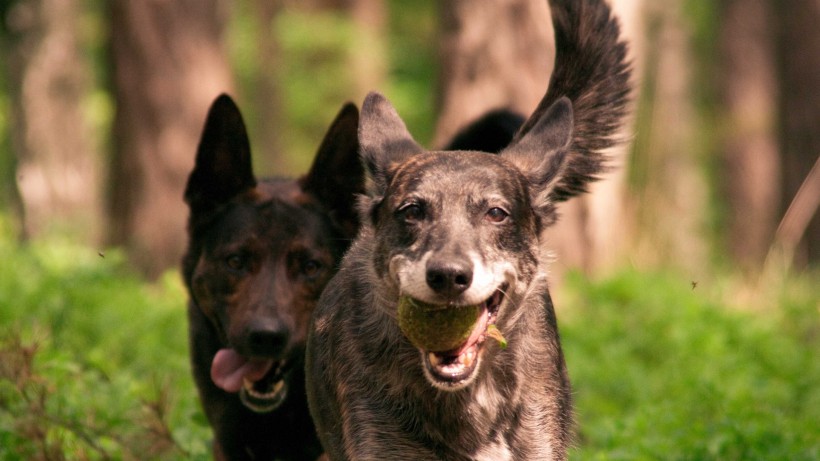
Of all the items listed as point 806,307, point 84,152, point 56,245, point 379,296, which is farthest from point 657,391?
point 84,152

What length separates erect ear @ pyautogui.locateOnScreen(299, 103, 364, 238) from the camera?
6461mm

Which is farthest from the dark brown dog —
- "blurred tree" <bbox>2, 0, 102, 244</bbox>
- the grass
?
"blurred tree" <bbox>2, 0, 102, 244</bbox>

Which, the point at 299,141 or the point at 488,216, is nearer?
the point at 488,216

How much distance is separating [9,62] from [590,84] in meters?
9.81

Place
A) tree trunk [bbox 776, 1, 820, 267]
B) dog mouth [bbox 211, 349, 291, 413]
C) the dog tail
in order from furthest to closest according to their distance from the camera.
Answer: tree trunk [bbox 776, 1, 820, 267], dog mouth [bbox 211, 349, 291, 413], the dog tail

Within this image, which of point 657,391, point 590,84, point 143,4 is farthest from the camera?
point 143,4

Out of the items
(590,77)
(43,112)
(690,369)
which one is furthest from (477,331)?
(43,112)

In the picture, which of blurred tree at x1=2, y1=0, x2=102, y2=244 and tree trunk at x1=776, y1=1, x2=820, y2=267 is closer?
blurred tree at x1=2, y1=0, x2=102, y2=244

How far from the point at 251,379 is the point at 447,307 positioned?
76.1 inches

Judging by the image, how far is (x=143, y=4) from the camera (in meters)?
11.9

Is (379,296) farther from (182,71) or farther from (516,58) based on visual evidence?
(182,71)

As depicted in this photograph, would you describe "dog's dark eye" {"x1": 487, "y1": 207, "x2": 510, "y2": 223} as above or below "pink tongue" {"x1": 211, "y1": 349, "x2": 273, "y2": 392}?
above

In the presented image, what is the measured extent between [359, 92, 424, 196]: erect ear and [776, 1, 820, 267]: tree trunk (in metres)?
12.3

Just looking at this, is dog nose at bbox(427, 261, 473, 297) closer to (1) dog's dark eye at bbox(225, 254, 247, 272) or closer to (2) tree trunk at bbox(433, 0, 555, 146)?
(1) dog's dark eye at bbox(225, 254, 247, 272)
